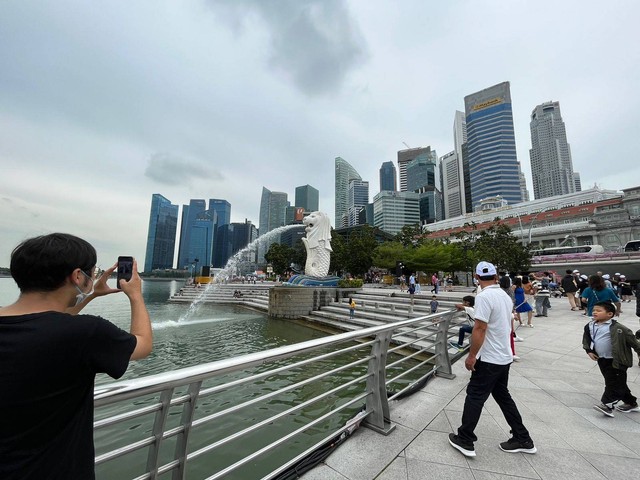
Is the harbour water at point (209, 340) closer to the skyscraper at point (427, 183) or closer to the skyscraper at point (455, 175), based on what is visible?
the skyscraper at point (455, 175)

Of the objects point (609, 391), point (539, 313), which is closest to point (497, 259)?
point (539, 313)

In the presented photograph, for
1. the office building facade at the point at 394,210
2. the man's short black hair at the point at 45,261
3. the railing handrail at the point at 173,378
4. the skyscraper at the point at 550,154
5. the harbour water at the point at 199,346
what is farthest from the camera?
the skyscraper at the point at 550,154

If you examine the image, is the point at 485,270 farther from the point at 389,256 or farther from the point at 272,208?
the point at 272,208

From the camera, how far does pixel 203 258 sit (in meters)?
127

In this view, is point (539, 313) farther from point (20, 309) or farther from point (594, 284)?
point (20, 309)

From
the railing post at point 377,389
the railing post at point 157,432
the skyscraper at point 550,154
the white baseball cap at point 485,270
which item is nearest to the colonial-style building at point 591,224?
the white baseball cap at point 485,270

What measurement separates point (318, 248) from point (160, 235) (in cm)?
12401

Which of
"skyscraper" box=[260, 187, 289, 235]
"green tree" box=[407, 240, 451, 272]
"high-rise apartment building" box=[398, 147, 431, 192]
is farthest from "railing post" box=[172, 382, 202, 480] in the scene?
"high-rise apartment building" box=[398, 147, 431, 192]

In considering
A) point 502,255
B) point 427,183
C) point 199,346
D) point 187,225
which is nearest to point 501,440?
point 199,346

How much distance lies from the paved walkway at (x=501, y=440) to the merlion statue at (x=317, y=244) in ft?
55.7

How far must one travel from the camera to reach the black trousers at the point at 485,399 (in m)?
2.80

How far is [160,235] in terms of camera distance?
126000mm

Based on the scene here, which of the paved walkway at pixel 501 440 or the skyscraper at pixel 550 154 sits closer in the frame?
the paved walkway at pixel 501 440

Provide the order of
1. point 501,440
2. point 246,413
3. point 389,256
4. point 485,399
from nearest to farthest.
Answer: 1. point 485,399
2. point 501,440
3. point 246,413
4. point 389,256
